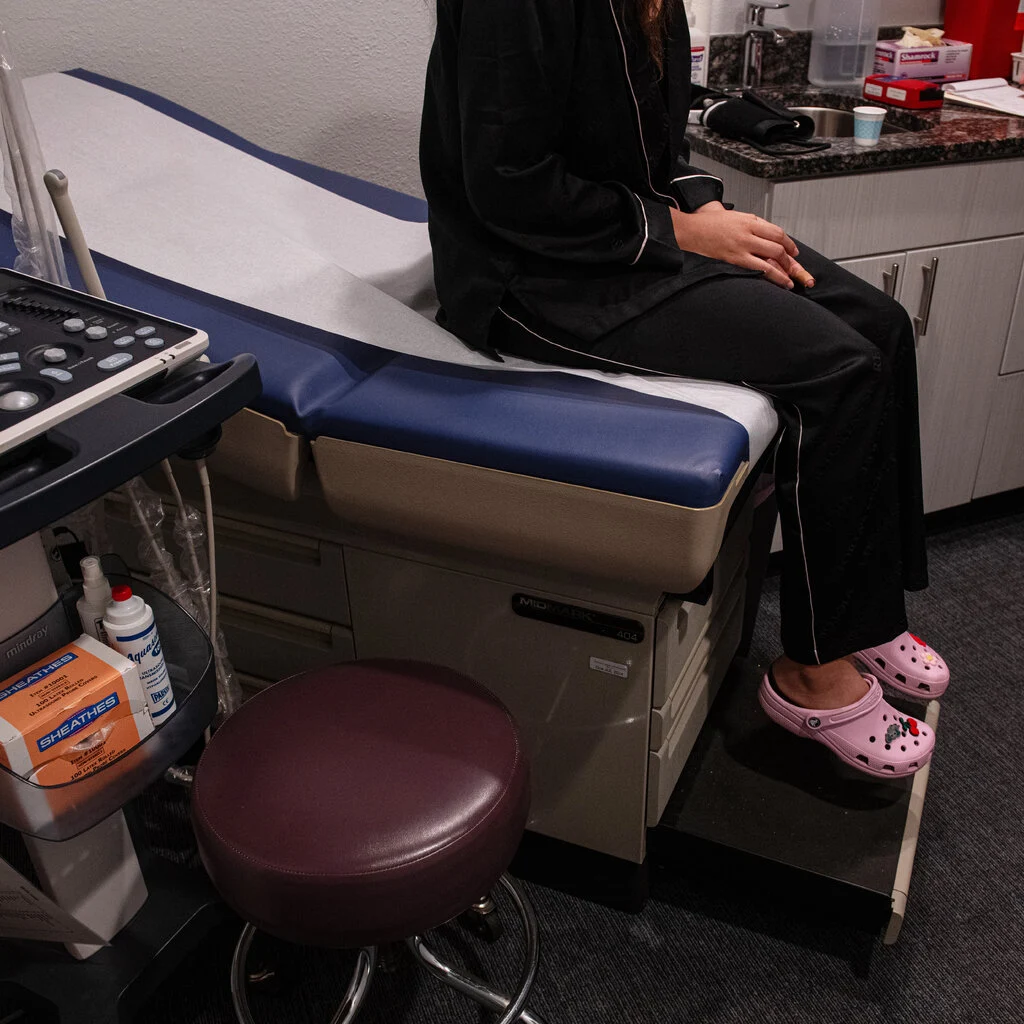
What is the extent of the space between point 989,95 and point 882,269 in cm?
59

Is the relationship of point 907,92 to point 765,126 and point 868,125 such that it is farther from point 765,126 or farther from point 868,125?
point 765,126

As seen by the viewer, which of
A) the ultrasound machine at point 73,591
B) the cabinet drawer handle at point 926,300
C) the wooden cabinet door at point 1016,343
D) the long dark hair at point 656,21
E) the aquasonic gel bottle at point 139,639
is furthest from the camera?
the wooden cabinet door at point 1016,343

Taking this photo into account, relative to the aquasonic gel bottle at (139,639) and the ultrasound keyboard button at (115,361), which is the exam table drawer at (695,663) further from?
the ultrasound keyboard button at (115,361)

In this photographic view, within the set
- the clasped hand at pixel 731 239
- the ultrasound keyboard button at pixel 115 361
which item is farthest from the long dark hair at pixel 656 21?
the ultrasound keyboard button at pixel 115 361

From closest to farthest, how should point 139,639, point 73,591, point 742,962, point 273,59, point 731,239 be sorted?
1. point 139,639
2. point 73,591
3. point 731,239
4. point 742,962
5. point 273,59

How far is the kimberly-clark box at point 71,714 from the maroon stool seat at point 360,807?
0.47 ft

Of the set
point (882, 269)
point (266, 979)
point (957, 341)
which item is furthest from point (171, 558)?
point (957, 341)

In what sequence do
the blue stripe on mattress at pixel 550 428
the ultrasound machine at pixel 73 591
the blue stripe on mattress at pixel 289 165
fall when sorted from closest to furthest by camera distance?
the ultrasound machine at pixel 73 591
the blue stripe on mattress at pixel 550 428
the blue stripe on mattress at pixel 289 165

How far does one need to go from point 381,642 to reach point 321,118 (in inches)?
42.1

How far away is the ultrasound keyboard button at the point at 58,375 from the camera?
84cm

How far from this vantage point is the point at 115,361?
0.86m

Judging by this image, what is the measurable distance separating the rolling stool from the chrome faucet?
5.44ft

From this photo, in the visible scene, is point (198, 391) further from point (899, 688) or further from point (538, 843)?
point (899, 688)

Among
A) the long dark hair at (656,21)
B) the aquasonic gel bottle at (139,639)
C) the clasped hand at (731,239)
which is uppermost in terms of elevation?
the long dark hair at (656,21)
